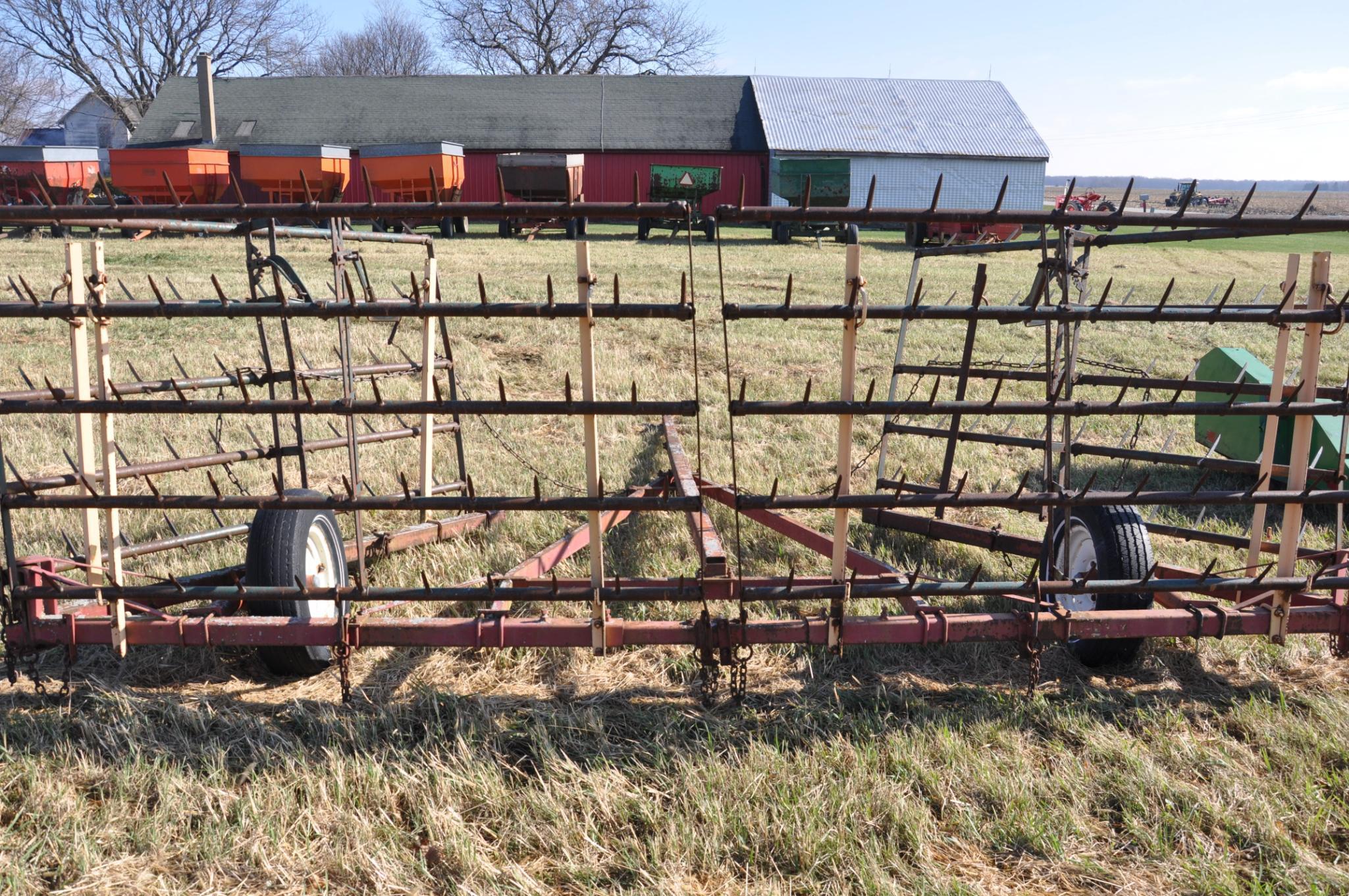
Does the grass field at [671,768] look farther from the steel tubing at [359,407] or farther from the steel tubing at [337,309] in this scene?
the steel tubing at [337,309]

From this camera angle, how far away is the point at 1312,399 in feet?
11.0

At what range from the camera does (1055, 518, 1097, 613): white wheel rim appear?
4090 millimetres

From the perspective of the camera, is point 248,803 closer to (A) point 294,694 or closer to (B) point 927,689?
(A) point 294,694

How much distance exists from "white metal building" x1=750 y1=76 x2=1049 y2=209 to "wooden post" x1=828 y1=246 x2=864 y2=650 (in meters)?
30.5

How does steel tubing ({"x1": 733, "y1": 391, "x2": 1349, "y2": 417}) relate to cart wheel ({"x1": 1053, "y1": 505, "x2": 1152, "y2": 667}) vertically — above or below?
above

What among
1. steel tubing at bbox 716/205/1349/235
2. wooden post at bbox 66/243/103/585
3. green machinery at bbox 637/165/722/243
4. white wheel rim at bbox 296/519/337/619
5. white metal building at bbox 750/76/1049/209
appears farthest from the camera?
white metal building at bbox 750/76/1049/209

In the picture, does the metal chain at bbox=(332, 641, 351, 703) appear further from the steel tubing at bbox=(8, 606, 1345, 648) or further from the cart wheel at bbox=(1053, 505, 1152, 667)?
the cart wheel at bbox=(1053, 505, 1152, 667)

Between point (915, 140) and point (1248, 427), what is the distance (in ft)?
103

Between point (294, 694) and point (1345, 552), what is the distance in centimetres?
410

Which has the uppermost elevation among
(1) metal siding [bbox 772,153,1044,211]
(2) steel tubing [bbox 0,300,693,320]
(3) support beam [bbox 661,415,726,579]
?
(1) metal siding [bbox 772,153,1044,211]

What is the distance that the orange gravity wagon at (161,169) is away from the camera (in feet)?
79.3

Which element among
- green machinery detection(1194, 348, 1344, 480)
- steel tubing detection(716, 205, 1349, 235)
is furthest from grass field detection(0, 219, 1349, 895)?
steel tubing detection(716, 205, 1349, 235)

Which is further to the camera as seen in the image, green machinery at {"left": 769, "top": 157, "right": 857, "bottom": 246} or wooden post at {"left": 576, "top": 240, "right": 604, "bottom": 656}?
green machinery at {"left": 769, "top": 157, "right": 857, "bottom": 246}

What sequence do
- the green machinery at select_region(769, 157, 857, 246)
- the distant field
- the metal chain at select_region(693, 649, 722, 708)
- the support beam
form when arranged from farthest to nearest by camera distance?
the distant field
the green machinery at select_region(769, 157, 857, 246)
the support beam
the metal chain at select_region(693, 649, 722, 708)
